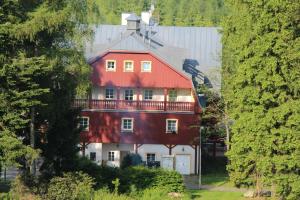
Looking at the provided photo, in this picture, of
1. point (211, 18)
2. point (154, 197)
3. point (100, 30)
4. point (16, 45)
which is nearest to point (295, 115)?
point (154, 197)

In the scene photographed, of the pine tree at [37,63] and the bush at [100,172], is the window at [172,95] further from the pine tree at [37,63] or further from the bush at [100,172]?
the pine tree at [37,63]

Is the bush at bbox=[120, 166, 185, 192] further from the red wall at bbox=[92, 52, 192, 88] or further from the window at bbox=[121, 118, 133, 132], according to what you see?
the red wall at bbox=[92, 52, 192, 88]

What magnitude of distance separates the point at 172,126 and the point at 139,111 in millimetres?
2359

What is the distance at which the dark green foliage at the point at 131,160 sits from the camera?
42828mm

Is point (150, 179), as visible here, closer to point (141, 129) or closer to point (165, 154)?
point (165, 154)

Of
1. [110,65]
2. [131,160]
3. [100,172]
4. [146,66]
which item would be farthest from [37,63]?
[146,66]

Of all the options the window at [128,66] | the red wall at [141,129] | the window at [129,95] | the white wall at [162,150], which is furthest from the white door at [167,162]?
the window at [128,66]

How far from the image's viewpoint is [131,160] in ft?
141

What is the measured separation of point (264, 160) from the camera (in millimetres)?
30672

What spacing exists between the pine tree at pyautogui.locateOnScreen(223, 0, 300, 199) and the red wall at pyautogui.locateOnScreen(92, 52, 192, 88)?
1319 centimetres

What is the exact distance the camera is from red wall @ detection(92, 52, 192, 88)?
147 ft

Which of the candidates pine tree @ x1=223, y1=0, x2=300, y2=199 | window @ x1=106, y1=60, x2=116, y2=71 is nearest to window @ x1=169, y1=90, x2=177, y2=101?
window @ x1=106, y1=60, x2=116, y2=71

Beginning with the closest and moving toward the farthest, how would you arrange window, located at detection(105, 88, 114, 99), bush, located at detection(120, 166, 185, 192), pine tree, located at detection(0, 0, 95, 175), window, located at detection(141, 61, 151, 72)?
pine tree, located at detection(0, 0, 95, 175)
bush, located at detection(120, 166, 185, 192)
window, located at detection(141, 61, 151, 72)
window, located at detection(105, 88, 114, 99)

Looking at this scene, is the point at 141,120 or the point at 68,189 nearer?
the point at 68,189
